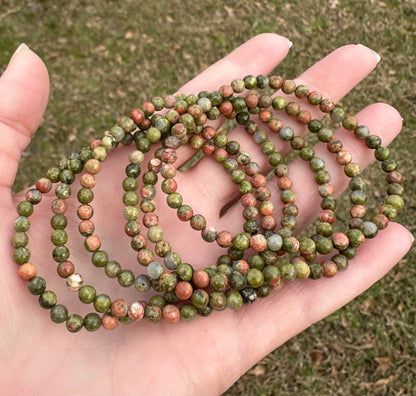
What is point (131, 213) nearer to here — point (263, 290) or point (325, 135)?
point (263, 290)

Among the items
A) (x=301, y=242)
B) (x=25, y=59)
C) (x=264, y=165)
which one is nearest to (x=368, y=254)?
(x=301, y=242)

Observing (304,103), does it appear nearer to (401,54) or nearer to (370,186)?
(370,186)

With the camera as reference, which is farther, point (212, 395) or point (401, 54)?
point (401, 54)

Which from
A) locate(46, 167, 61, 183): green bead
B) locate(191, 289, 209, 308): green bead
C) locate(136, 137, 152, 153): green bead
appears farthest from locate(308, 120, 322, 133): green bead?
locate(46, 167, 61, 183): green bead

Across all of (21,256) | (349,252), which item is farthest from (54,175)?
(349,252)

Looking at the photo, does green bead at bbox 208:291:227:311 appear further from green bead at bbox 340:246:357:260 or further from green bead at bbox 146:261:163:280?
green bead at bbox 340:246:357:260

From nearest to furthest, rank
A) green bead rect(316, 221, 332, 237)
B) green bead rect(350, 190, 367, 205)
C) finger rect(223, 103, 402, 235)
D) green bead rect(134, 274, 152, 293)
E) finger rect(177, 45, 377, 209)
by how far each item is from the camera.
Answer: green bead rect(134, 274, 152, 293), green bead rect(316, 221, 332, 237), green bead rect(350, 190, 367, 205), finger rect(223, 103, 402, 235), finger rect(177, 45, 377, 209)

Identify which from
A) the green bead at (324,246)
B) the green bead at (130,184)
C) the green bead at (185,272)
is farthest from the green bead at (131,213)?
the green bead at (324,246)
